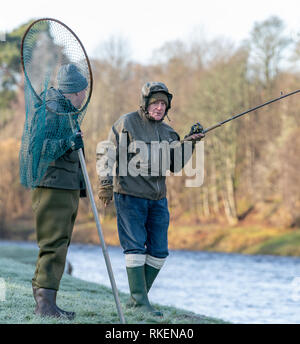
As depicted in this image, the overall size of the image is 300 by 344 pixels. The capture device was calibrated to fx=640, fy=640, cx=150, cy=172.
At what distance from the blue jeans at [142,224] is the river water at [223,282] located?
6.31 meters

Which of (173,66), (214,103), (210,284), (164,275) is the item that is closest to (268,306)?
(210,284)

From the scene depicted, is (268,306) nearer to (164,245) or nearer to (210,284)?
(210,284)

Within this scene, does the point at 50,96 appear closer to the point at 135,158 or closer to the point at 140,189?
the point at 135,158

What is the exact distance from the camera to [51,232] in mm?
5668

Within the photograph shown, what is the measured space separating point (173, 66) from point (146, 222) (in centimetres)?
3699

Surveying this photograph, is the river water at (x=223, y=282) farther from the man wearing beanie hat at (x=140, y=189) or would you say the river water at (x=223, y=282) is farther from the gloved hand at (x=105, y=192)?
the gloved hand at (x=105, y=192)

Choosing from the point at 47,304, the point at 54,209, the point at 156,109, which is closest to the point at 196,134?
the point at 156,109

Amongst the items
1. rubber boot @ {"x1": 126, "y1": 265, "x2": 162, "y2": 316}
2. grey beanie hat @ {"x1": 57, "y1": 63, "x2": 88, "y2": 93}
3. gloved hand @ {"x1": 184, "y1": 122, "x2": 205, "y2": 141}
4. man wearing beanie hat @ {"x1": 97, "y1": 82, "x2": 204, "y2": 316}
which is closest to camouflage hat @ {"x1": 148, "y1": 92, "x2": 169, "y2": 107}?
man wearing beanie hat @ {"x1": 97, "y1": 82, "x2": 204, "y2": 316}

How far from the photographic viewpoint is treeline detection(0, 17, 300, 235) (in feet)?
116

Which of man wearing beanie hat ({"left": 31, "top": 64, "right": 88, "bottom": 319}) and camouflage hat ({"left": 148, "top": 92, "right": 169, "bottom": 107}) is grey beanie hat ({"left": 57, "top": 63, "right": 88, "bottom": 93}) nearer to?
man wearing beanie hat ({"left": 31, "top": 64, "right": 88, "bottom": 319})

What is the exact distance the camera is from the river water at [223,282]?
47.4 ft

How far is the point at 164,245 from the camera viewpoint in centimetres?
668

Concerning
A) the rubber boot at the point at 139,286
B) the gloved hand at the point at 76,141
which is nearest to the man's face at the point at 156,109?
the gloved hand at the point at 76,141
